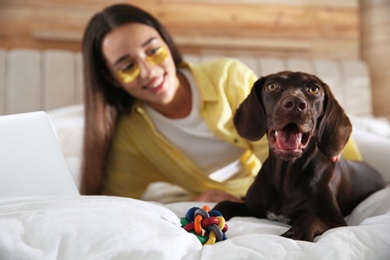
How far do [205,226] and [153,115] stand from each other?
1.08m

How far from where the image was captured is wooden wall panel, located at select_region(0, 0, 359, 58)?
11.3 feet

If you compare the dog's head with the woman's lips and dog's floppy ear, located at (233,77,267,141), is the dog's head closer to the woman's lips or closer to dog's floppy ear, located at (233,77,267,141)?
dog's floppy ear, located at (233,77,267,141)

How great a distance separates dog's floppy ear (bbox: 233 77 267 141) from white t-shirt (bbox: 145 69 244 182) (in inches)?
27.7

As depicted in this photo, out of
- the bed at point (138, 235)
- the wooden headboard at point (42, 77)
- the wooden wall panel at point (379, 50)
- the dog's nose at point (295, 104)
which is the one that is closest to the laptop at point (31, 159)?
the bed at point (138, 235)

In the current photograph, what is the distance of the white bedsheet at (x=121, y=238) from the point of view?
86 cm

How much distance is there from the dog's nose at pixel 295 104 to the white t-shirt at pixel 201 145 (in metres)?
0.91

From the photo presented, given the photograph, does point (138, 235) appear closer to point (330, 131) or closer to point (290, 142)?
point (290, 142)

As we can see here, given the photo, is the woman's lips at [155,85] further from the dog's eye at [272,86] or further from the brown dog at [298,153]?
the dog's eye at [272,86]

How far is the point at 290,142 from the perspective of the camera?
46.1 inches

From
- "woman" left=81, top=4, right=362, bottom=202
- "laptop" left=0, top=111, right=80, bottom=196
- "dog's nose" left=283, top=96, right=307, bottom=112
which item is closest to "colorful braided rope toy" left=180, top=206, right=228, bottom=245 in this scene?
"dog's nose" left=283, top=96, right=307, bottom=112

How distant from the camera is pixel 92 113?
82.5 inches

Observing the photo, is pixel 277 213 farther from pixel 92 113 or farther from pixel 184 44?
pixel 184 44

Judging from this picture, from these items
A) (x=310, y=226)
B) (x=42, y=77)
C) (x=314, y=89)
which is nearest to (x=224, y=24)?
(x=42, y=77)

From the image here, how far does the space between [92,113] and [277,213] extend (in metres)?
1.00
